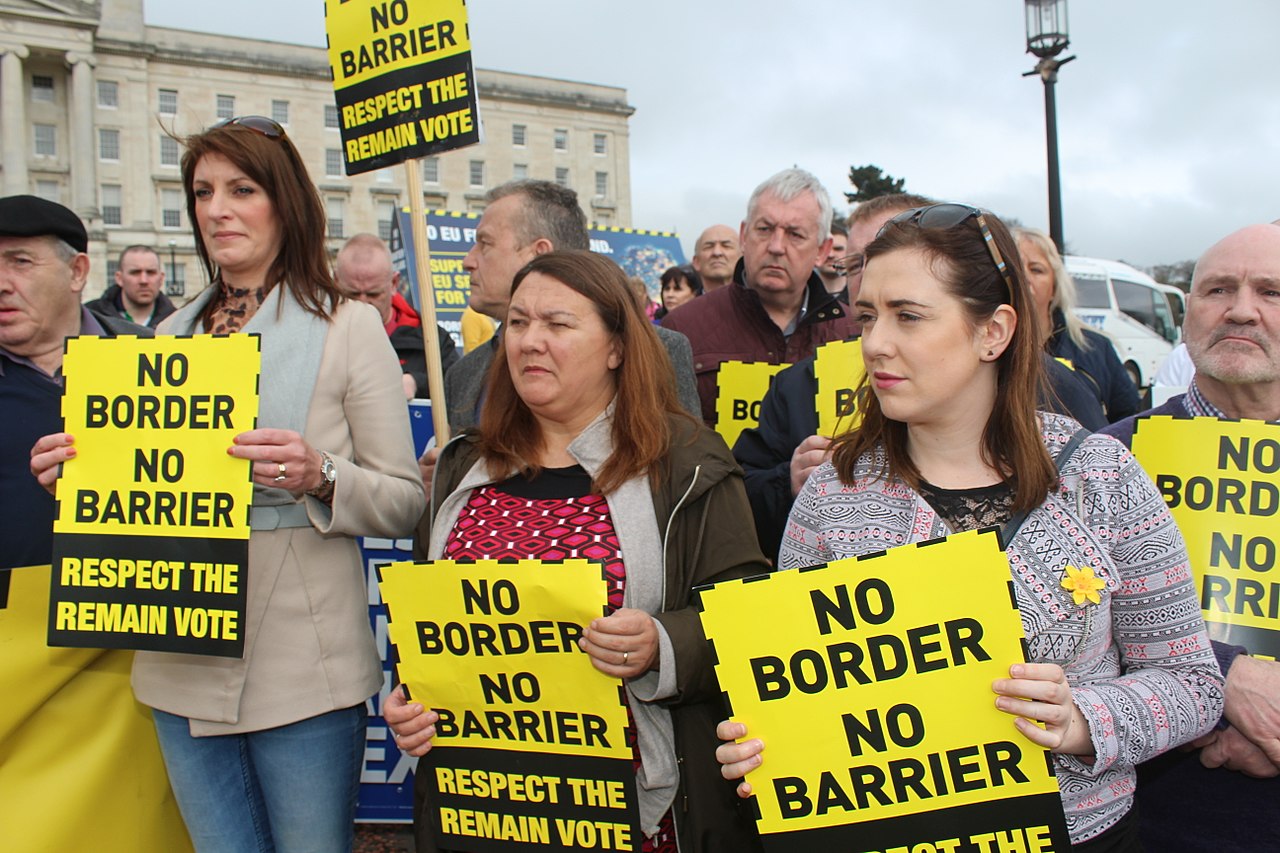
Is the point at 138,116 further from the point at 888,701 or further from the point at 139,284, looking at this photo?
the point at 888,701

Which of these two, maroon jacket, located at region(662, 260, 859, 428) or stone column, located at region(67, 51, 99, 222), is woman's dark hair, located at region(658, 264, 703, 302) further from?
stone column, located at region(67, 51, 99, 222)

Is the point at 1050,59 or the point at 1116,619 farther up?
the point at 1050,59

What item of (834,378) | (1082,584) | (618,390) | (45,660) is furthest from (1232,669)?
(45,660)

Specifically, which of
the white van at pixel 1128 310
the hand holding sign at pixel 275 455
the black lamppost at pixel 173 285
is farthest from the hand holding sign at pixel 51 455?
the black lamppost at pixel 173 285

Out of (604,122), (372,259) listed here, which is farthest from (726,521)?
(604,122)

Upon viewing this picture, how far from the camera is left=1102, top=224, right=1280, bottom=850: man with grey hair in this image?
206 centimetres

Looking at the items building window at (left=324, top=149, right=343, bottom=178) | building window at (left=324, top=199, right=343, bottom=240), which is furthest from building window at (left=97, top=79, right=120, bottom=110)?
building window at (left=324, top=199, right=343, bottom=240)

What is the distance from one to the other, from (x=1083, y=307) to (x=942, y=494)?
2126 centimetres

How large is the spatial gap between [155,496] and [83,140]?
2421 inches

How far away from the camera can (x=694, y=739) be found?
220cm

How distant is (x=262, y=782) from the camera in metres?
2.34

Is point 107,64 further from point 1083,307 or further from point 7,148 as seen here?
point 1083,307

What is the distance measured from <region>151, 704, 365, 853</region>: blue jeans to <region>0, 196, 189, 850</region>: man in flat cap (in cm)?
63

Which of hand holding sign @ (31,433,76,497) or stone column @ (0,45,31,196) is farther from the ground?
stone column @ (0,45,31,196)
